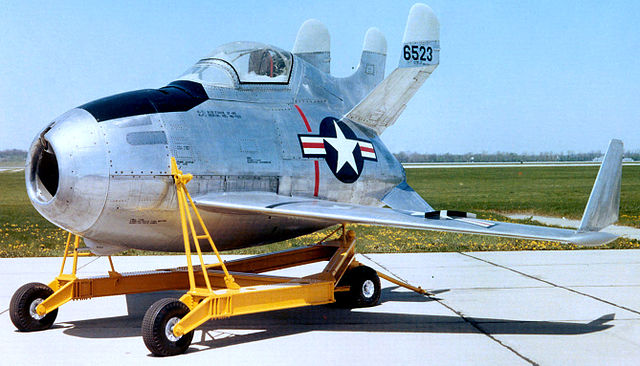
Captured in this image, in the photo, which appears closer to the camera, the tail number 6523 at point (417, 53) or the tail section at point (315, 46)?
the tail number 6523 at point (417, 53)

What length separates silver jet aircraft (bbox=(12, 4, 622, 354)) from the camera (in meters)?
6.64

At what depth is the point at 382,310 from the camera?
8.71 m

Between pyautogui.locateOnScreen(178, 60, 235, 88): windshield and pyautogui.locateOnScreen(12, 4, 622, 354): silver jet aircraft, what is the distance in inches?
0.5

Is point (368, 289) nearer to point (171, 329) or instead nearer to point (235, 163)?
point (235, 163)

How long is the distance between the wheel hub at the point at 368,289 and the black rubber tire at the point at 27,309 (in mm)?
3838

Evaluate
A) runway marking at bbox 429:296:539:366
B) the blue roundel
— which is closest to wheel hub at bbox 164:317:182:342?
the blue roundel

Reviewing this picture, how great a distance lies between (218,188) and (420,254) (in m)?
7.92

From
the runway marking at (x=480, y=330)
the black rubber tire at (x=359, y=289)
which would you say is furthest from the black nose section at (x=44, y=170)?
the runway marking at (x=480, y=330)

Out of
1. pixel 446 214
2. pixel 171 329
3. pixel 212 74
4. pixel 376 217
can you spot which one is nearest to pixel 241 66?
pixel 212 74

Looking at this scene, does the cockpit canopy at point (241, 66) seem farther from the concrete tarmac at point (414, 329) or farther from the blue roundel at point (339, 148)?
the concrete tarmac at point (414, 329)

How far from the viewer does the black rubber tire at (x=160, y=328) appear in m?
6.21

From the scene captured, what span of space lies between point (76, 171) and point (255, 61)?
2840mm

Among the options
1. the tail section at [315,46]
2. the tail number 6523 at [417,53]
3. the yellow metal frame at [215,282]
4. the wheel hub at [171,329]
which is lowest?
the wheel hub at [171,329]

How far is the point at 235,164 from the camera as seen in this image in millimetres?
7410
